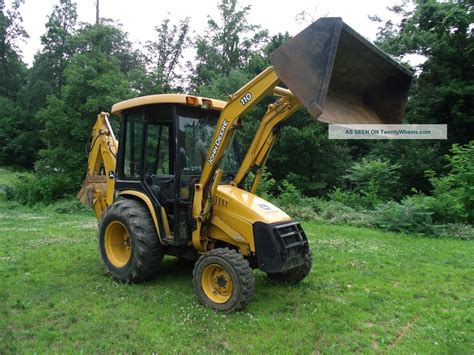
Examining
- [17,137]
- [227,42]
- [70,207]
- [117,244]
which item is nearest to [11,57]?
[17,137]

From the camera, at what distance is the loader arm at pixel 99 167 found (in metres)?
6.74

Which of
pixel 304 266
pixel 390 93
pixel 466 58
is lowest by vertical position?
pixel 304 266

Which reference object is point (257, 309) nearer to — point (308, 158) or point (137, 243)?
point (137, 243)

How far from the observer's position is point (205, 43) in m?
33.8

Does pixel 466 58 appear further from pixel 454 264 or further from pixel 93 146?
pixel 93 146

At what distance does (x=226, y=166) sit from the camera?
597 cm

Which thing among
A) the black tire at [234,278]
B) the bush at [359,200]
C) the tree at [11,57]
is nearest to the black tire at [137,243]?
the black tire at [234,278]

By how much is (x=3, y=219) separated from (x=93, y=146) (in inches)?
309

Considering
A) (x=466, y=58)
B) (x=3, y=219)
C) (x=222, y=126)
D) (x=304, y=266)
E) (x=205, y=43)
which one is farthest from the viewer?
(x=205, y=43)

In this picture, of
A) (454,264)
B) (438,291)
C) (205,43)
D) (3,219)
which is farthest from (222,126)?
(205,43)

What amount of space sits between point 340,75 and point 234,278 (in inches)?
102

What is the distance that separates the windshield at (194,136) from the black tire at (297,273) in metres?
1.70

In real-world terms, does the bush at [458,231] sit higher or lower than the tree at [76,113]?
lower

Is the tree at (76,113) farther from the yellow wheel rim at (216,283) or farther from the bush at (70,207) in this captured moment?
the yellow wheel rim at (216,283)
